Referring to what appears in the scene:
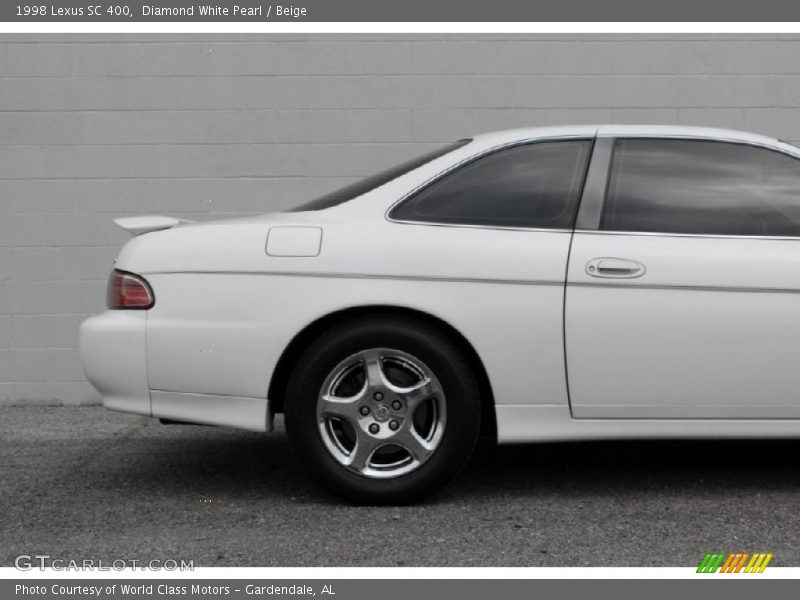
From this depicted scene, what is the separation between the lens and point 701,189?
474 cm

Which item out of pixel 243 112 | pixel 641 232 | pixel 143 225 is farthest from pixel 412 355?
pixel 243 112

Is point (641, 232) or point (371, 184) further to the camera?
point (371, 184)

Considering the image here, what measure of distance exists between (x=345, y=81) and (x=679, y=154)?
323cm

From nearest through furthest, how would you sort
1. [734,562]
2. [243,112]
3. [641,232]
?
[734,562] → [641,232] → [243,112]

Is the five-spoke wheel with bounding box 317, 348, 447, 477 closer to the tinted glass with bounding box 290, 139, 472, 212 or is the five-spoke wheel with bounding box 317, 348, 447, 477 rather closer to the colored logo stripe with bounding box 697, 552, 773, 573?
the tinted glass with bounding box 290, 139, 472, 212

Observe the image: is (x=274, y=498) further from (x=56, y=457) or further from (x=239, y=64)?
(x=239, y=64)

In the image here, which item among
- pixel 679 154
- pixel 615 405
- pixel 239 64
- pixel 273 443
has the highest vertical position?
pixel 239 64

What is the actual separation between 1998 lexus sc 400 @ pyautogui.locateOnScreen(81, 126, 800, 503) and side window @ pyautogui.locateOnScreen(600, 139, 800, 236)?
0.04 ft

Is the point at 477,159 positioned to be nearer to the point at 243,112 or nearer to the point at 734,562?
the point at 734,562

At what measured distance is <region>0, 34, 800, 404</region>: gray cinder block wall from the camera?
24.6 feet

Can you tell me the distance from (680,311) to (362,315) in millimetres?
1278

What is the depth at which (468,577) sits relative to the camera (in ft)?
12.1

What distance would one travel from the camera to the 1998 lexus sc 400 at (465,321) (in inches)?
178

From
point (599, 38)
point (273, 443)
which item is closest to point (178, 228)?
point (273, 443)
